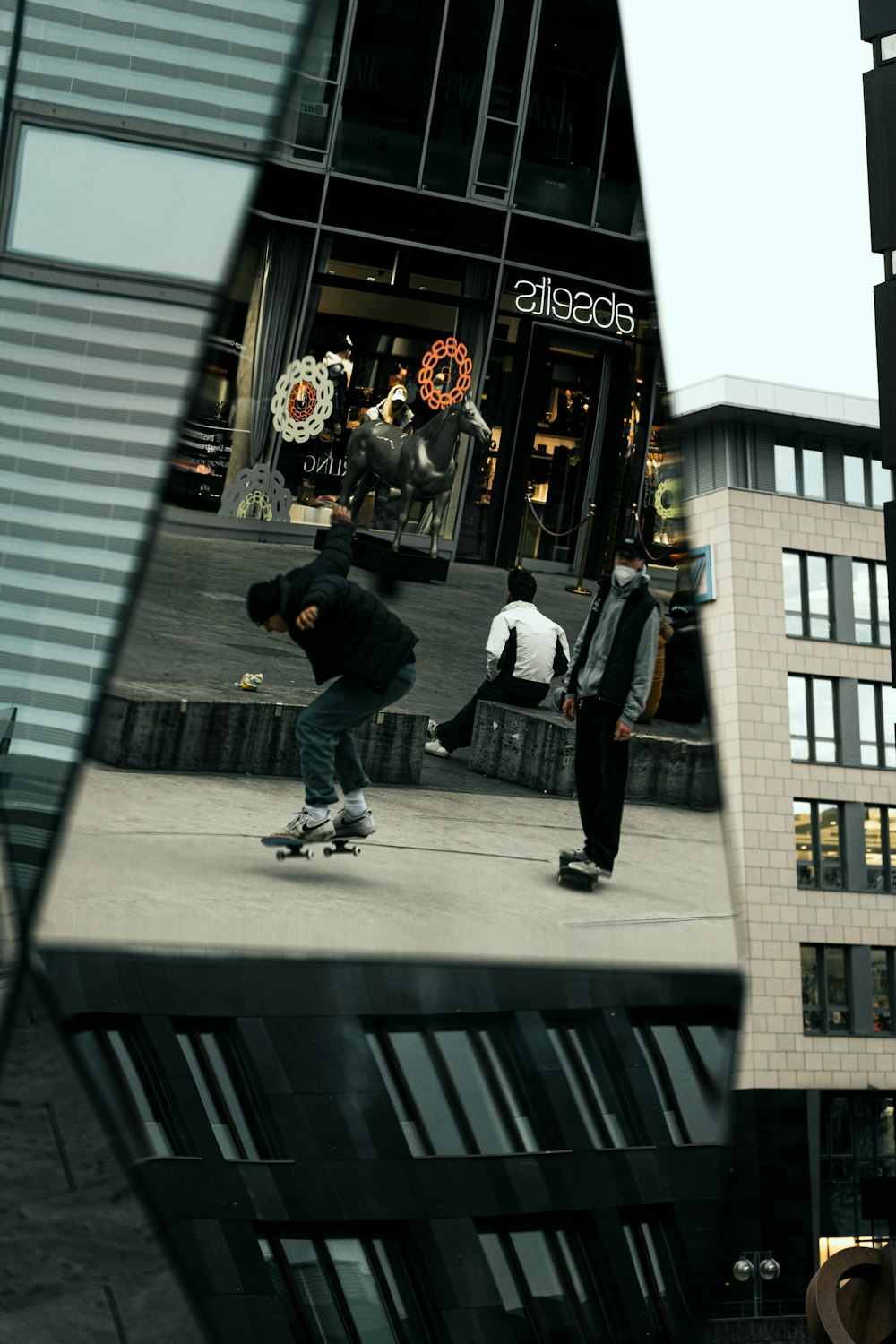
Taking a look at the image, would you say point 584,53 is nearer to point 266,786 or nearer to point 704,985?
point 266,786

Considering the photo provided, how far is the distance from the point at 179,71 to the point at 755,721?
2087 cm

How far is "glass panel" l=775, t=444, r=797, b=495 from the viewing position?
27.3 metres

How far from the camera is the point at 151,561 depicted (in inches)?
230

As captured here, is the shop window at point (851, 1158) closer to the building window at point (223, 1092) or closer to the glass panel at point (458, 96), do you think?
the building window at point (223, 1092)

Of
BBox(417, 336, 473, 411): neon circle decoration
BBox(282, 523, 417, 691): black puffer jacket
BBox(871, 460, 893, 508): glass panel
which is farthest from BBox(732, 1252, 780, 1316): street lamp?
BBox(417, 336, 473, 411): neon circle decoration

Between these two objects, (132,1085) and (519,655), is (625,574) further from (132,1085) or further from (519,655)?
(132,1085)

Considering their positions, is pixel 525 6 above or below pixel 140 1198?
above

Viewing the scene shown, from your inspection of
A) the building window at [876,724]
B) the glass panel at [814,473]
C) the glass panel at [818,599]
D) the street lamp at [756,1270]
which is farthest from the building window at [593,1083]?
the glass panel at [814,473]

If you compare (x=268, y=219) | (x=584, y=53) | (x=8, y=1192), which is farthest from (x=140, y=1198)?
(x=584, y=53)

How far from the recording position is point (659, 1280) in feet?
19.7

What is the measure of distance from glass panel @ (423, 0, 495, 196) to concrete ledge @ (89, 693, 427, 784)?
2.32 m

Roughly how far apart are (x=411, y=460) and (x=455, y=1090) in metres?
2.51

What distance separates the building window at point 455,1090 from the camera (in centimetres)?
580

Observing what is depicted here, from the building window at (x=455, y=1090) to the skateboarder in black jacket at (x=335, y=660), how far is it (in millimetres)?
869
